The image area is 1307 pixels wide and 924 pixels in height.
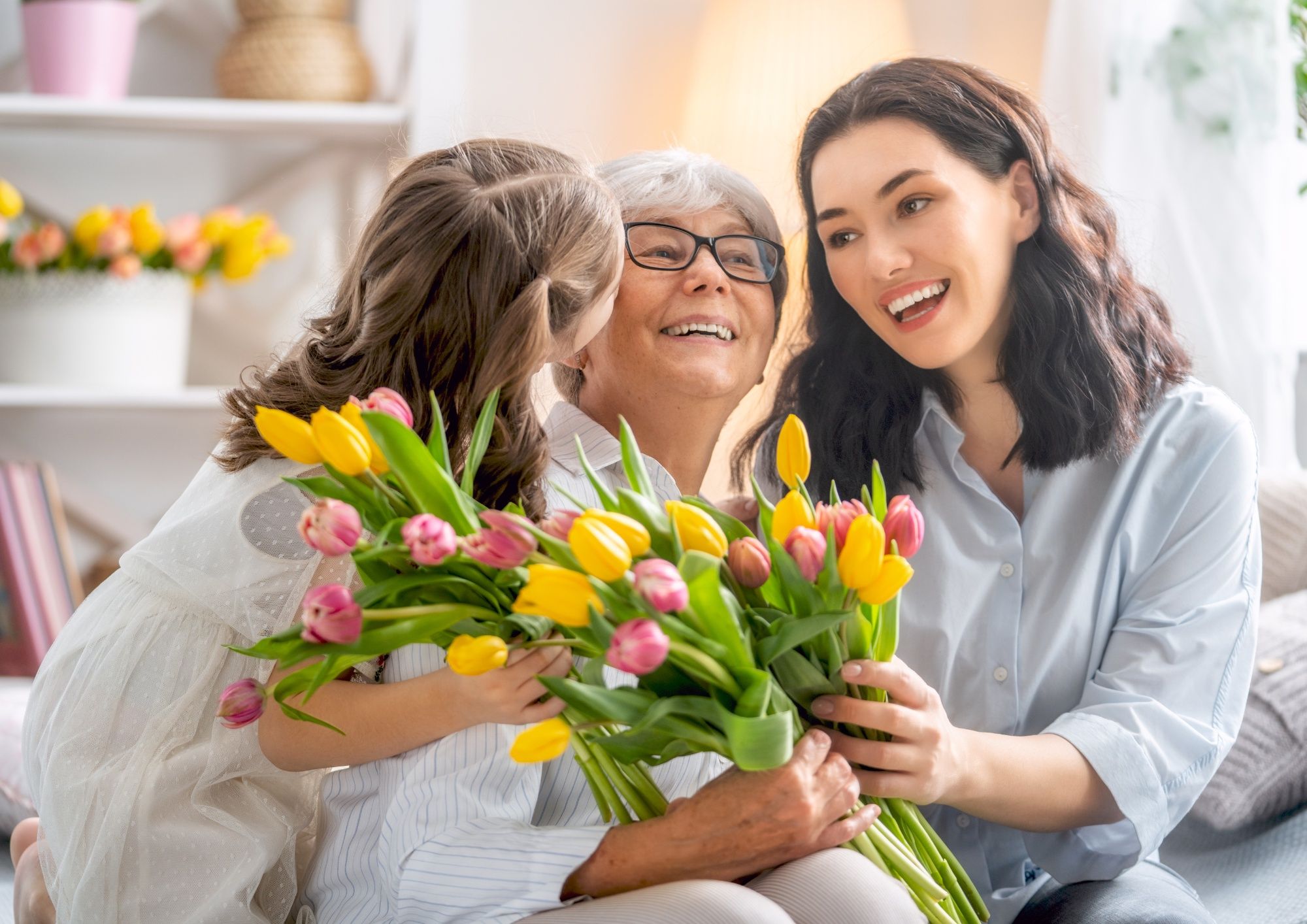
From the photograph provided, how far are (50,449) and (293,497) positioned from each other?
1.60 meters

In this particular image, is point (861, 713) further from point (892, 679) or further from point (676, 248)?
point (676, 248)

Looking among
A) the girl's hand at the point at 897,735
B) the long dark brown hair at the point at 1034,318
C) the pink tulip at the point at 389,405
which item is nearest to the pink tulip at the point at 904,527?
the girl's hand at the point at 897,735

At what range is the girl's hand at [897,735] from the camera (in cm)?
91

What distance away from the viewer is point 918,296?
130 centimetres

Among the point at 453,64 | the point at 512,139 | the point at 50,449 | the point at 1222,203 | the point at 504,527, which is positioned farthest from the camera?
the point at 50,449

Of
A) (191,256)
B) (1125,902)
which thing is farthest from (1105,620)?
(191,256)

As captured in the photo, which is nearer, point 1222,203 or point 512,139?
point 512,139

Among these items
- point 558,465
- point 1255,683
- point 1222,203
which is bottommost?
point 1255,683

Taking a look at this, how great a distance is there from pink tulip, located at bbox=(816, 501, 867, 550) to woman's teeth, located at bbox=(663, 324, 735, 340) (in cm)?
58

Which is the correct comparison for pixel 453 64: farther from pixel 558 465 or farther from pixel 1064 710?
pixel 1064 710

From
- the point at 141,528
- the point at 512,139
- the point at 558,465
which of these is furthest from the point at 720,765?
the point at 141,528

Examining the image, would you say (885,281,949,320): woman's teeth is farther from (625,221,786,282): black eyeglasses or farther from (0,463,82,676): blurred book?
(0,463,82,676): blurred book

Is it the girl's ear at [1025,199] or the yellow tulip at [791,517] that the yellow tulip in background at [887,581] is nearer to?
the yellow tulip at [791,517]

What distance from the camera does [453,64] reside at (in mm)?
2285
